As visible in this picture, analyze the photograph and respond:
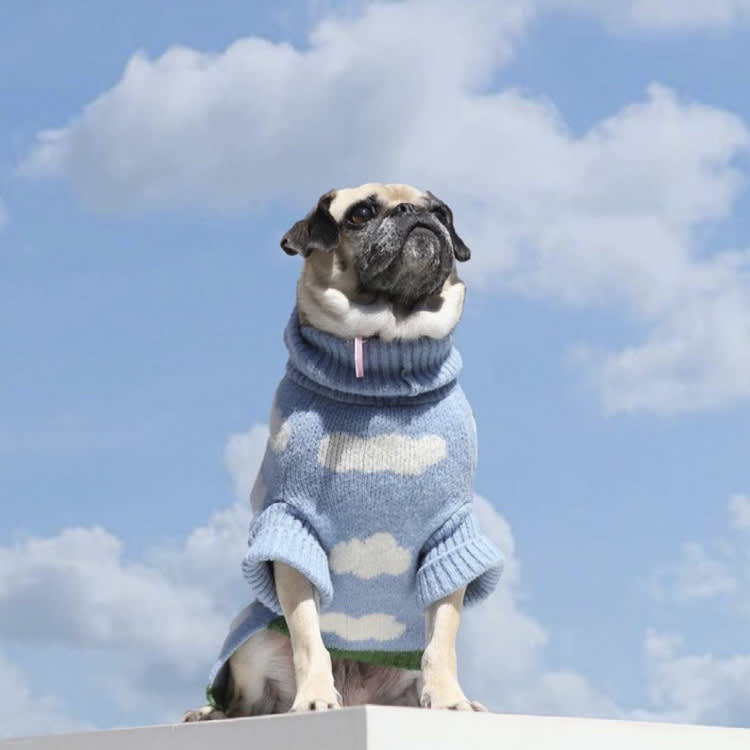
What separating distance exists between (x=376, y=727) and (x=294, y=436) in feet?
4.30

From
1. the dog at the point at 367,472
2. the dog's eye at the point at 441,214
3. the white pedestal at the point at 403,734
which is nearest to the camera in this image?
the white pedestal at the point at 403,734

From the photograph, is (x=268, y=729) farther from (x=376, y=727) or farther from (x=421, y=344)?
(x=421, y=344)

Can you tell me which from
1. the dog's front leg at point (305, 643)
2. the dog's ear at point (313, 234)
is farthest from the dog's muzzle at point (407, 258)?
the dog's front leg at point (305, 643)

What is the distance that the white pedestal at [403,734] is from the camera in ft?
11.5

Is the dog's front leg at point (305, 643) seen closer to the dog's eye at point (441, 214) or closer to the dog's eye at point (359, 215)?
the dog's eye at point (359, 215)

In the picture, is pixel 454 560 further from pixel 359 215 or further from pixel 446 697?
pixel 359 215

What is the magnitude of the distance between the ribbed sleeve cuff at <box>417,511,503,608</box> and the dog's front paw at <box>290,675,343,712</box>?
481 mm

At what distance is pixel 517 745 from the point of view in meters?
3.85

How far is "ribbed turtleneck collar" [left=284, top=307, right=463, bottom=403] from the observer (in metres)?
4.59

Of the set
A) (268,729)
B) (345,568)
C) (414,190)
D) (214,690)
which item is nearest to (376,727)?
(268,729)

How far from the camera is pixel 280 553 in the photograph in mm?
4355

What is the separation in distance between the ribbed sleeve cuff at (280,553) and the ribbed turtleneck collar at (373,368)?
0.45 meters

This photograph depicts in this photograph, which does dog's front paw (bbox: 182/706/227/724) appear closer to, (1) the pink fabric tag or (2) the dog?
(2) the dog

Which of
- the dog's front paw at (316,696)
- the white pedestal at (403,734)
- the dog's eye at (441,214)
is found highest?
the dog's eye at (441,214)
